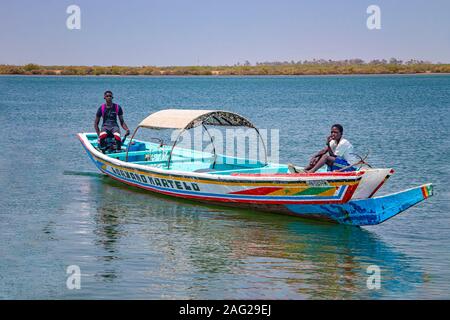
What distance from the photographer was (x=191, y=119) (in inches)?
597

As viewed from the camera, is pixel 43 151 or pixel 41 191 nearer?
pixel 41 191

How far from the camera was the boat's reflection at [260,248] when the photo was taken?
10.2 m

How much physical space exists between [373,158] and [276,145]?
4.67m

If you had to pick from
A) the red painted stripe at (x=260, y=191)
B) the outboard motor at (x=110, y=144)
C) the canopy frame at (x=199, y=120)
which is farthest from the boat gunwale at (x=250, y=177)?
the outboard motor at (x=110, y=144)

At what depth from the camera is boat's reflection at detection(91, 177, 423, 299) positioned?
33.5 feet

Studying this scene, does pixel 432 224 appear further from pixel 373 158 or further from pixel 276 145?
pixel 276 145

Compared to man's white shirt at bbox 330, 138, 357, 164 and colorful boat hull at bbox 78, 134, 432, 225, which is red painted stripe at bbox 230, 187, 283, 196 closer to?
colorful boat hull at bbox 78, 134, 432, 225

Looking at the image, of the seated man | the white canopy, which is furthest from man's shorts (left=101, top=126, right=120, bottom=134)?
the seated man

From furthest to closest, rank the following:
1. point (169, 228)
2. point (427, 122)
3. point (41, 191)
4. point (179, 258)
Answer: point (427, 122), point (41, 191), point (169, 228), point (179, 258)

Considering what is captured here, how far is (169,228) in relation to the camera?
13406 millimetres

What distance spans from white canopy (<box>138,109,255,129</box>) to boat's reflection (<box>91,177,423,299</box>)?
1728 millimetres

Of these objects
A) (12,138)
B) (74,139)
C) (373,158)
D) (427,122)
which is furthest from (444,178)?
(427,122)

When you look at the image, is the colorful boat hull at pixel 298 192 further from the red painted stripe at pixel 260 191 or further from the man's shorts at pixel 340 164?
the man's shorts at pixel 340 164
